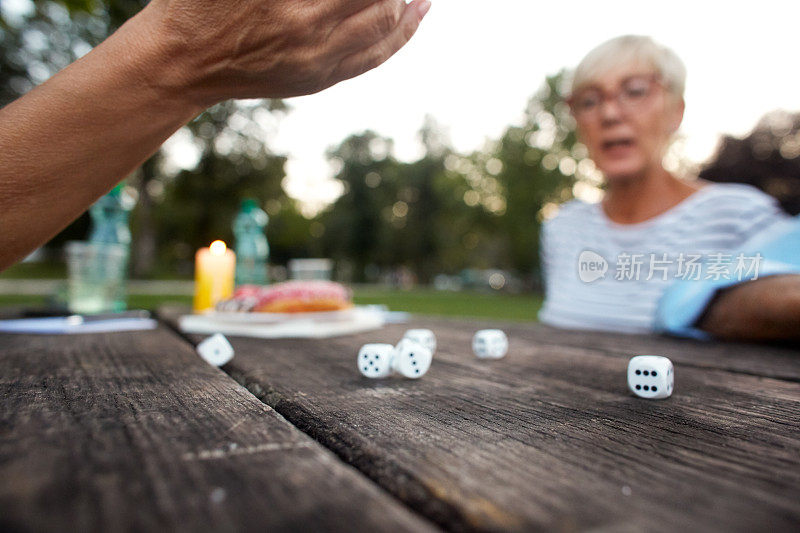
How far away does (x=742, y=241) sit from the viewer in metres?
1.70

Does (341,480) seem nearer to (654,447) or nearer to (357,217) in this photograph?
(654,447)

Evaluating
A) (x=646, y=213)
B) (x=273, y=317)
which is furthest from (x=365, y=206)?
(x=273, y=317)

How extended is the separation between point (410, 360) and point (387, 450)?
408mm

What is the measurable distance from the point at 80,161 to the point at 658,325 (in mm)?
1573

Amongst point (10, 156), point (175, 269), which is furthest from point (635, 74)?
point (175, 269)

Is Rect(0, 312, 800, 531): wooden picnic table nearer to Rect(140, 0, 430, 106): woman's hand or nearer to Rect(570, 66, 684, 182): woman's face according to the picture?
Rect(140, 0, 430, 106): woman's hand

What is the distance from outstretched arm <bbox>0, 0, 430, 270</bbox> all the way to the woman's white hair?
1.31 metres

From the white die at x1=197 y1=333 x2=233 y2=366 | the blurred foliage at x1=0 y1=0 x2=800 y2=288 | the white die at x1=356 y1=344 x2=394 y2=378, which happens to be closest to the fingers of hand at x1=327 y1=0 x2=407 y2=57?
the white die at x1=356 y1=344 x2=394 y2=378

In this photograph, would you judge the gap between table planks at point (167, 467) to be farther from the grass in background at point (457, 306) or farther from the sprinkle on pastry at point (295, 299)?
the grass in background at point (457, 306)

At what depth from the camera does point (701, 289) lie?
141 cm

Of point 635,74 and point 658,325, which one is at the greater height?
point 635,74

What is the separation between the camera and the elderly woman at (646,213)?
1508mm

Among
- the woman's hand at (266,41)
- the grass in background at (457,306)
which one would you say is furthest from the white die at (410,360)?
the grass in background at (457,306)

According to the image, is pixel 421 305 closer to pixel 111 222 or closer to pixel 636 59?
pixel 111 222
